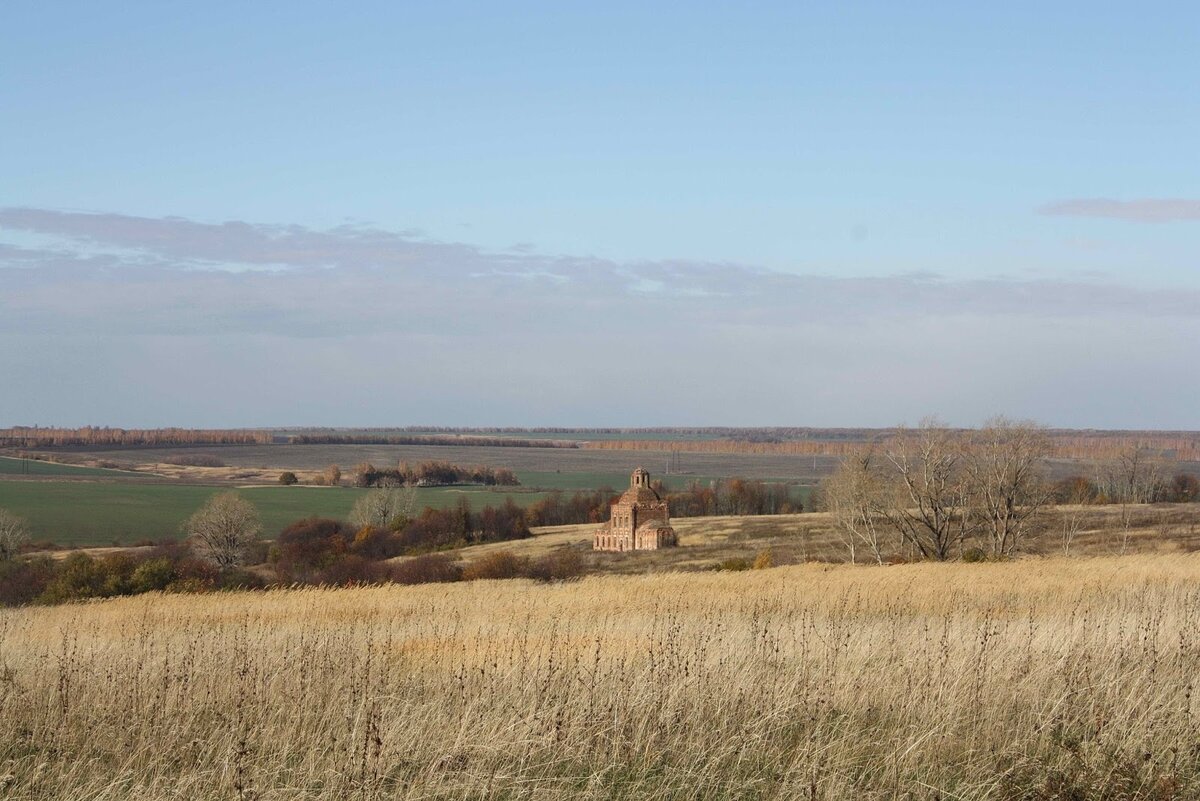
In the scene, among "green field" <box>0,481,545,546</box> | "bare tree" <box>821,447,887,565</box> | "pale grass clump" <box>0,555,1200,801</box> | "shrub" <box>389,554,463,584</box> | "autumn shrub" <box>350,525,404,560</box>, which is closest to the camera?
"pale grass clump" <box>0,555,1200,801</box>

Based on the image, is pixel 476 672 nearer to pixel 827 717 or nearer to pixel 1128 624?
pixel 827 717

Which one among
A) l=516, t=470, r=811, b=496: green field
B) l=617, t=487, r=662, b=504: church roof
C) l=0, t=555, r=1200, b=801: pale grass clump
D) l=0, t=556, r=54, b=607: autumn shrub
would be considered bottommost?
l=516, t=470, r=811, b=496: green field

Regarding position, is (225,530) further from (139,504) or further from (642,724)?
(642,724)

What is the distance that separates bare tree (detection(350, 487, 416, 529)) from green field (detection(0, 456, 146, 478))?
77.2m

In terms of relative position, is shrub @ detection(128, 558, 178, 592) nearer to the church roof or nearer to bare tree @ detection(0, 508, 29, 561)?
bare tree @ detection(0, 508, 29, 561)

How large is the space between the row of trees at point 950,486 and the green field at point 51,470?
13891 centimetres

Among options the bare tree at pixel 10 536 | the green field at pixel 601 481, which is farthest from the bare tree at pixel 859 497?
the green field at pixel 601 481

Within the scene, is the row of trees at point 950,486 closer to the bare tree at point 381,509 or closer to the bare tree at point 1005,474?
the bare tree at point 1005,474

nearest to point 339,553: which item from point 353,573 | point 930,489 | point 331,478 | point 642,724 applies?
point 353,573

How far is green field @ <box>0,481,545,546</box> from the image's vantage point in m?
93.6

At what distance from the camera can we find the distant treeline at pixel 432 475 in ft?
541

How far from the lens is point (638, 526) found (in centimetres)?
8831

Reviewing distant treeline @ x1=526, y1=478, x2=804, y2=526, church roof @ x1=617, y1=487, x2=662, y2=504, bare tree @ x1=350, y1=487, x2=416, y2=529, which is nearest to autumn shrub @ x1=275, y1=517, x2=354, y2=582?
bare tree @ x1=350, y1=487, x2=416, y2=529

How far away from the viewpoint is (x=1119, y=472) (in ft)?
357
